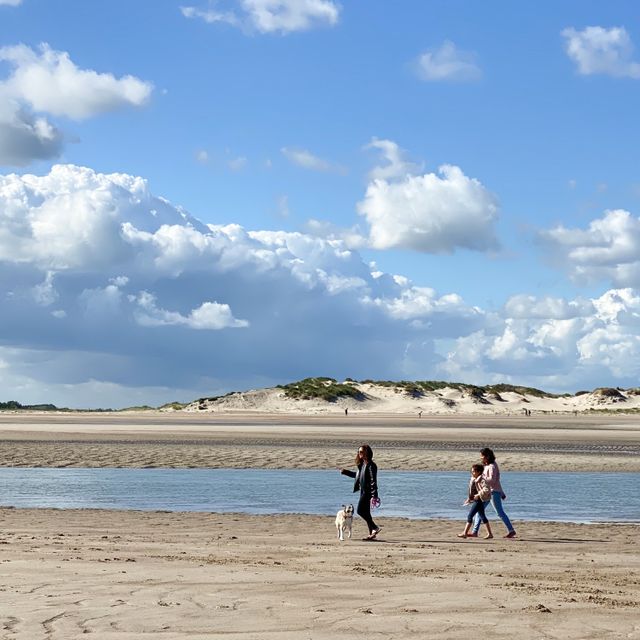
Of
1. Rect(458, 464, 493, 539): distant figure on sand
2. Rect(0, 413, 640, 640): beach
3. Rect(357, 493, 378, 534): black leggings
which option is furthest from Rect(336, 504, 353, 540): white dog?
Rect(458, 464, 493, 539): distant figure on sand

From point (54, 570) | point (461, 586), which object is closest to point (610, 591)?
point (461, 586)

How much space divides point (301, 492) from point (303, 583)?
16.0 meters

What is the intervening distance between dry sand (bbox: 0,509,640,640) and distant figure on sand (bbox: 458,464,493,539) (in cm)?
53

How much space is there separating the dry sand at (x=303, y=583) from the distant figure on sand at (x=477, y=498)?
1.73ft

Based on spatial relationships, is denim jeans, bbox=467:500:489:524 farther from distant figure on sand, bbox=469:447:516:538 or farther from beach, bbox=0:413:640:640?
beach, bbox=0:413:640:640

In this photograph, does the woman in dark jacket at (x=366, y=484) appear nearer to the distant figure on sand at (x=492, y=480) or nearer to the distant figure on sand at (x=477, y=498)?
the distant figure on sand at (x=477, y=498)

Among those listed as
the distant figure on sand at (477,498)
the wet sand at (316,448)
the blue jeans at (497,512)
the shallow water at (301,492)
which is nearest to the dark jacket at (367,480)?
the distant figure on sand at (477,498)

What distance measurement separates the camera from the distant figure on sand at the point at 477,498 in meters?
19.9

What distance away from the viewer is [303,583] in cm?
1327

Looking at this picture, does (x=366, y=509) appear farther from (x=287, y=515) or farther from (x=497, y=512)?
(x=287, y=515)

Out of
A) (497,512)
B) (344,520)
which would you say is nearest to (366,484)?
(344,520)

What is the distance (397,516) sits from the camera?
23688 millimetres

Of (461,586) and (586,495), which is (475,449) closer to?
(586,495)

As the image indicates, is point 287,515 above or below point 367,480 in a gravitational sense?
below
